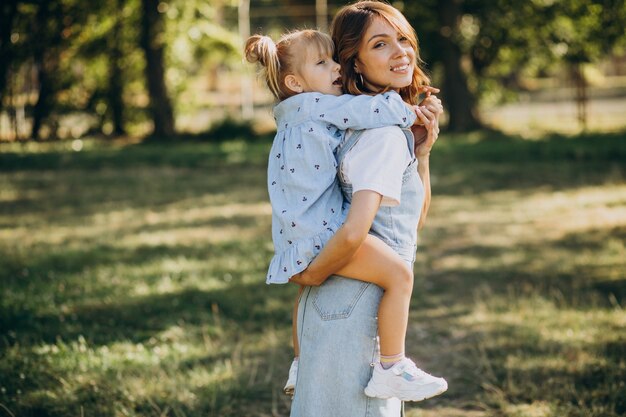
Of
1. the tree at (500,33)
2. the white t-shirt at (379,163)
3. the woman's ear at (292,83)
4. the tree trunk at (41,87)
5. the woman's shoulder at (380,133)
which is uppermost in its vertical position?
the tree at (500,33)

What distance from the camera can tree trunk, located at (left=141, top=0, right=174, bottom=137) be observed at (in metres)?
15.3

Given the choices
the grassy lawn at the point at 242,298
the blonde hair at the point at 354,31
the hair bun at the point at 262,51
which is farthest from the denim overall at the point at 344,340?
the grassy lawn at the point at 242,298

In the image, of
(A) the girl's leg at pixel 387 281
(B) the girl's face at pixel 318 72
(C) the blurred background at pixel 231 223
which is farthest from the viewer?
(C) the blurred background at pixel 231 223

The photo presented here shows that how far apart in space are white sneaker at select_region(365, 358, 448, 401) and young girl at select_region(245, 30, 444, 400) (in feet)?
0.32

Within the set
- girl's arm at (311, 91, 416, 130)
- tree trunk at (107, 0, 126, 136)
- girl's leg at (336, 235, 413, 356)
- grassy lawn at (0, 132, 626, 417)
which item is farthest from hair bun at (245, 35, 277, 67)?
tree trunk at (107, 0, 126, 136)

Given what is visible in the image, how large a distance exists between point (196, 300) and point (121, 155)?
7.69 meters

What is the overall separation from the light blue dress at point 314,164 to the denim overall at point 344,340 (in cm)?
6

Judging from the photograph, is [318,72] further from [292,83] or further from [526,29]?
[526,29]

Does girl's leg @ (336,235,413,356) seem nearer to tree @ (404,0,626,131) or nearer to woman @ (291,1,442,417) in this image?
woman @ (291,1,442,417)

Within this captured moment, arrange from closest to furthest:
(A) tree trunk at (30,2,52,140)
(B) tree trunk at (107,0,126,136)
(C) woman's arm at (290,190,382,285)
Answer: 1. (C) woman's arm at (290,190,382,285)
2. (A) tree trunk at (30,2,52,140)
3. (B) tree trunk at (107,0,126,136)

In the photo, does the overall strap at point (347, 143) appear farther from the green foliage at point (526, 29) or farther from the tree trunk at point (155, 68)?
the green foliage at point (526, 29)

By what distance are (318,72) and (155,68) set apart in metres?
13.5

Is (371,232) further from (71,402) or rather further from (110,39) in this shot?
(110,39)

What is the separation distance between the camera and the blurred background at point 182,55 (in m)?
14.7
